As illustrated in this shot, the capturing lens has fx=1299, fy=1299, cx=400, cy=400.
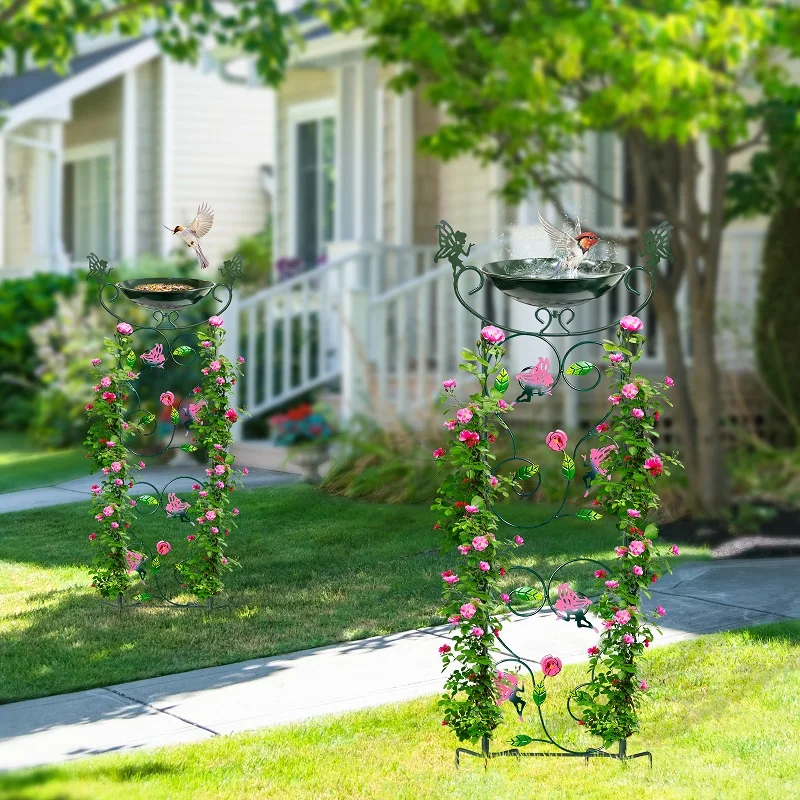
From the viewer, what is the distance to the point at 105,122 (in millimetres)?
18641

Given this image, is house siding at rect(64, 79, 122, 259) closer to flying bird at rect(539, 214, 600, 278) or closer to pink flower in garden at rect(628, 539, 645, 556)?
flying bird at rect(539, 214, 600, 278)

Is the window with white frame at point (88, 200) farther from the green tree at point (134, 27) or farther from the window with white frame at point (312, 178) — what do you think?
the green tree at point (134, 27)

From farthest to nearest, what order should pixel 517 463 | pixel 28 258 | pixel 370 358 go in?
pixel 28 258
pixel 370 358
pixel 517 463

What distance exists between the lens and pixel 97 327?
38.2 ft

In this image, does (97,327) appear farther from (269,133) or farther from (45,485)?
(269,133)

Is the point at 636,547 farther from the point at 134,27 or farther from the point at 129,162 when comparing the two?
the point at 129,162

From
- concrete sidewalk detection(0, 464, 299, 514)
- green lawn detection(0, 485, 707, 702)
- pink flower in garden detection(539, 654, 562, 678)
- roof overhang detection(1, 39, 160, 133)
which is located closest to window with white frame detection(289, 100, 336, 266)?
roof overhang detection(1, 39, 160, 133)

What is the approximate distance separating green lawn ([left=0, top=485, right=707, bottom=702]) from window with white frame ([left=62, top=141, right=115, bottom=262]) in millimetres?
10720

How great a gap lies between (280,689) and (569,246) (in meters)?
1.94

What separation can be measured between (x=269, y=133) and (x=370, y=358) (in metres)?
9.73

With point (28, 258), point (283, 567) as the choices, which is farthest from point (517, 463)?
point (28, 258)

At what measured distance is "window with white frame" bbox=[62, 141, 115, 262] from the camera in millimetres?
18703

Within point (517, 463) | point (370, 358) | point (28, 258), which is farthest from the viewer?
point (28, 258)

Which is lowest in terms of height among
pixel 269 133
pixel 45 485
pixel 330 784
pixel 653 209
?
pixel 330 784
